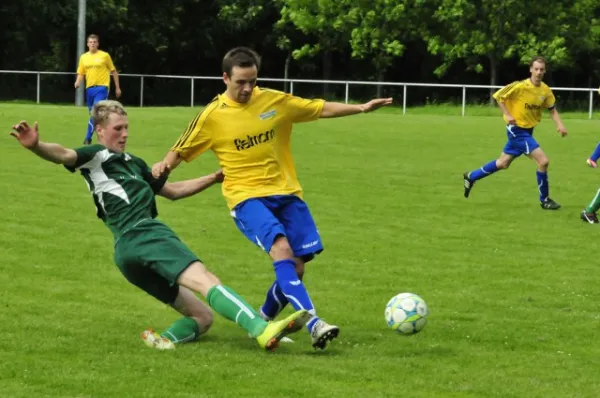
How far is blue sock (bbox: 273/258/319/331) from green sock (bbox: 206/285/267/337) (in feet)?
1.14

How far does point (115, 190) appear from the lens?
730 centimetres

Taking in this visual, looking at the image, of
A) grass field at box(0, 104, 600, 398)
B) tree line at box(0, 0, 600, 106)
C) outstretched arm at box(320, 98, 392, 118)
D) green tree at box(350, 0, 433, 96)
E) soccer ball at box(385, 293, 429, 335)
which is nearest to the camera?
grass field at box(0, 104, 600, 398)

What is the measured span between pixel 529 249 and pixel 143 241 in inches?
229

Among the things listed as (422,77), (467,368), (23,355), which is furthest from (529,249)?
(422,77)

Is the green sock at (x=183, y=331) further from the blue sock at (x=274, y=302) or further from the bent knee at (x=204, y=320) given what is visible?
the blue sock at (x=274, y=302)

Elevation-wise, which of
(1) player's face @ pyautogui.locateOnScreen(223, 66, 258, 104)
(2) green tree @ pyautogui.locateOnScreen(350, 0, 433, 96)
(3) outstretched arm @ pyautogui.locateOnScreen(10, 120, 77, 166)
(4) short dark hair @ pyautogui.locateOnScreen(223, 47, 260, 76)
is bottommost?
(3) outstretched arm @ pyautogui.locateOnScreen(10, 120, 77, 166)

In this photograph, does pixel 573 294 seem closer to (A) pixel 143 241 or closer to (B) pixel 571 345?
(B) pixel 571 345

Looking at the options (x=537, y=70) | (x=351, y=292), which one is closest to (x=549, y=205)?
(x=537, y=70)

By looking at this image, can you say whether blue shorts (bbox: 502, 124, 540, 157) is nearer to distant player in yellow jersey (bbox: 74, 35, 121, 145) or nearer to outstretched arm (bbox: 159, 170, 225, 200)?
outstretched arm (bbox: 159, 170, 225, 200)

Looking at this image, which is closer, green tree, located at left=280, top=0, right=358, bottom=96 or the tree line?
the tree line

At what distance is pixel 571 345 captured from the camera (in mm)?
7586

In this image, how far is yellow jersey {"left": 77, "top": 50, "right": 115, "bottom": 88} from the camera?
81.1ft

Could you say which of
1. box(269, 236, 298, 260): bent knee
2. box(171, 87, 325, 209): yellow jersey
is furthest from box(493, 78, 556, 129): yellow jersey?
box(269, 236, 298, 260): bent knee

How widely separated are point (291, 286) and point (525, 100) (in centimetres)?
992
